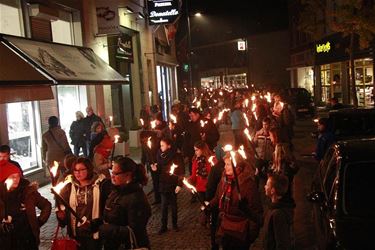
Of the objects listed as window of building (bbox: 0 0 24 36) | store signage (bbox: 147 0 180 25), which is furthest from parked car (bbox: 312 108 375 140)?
store signage (bbox: 147 0 180 25)

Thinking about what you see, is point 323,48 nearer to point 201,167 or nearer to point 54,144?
point 54,144

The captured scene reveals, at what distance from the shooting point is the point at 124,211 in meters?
4.89

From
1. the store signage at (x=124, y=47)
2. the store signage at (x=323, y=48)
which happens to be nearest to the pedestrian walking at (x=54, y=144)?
the store signage at (x=124, y=47)

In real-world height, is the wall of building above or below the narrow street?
above

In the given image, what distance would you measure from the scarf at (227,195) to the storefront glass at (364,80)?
22030 millimetres

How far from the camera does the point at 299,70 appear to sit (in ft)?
148

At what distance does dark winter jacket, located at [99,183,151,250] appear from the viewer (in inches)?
191

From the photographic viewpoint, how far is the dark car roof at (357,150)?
507 centimetres

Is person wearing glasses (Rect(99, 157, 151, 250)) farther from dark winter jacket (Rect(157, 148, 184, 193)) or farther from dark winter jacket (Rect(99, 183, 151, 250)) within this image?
dark winter jacket (Rect(157, 148, 184, 193))

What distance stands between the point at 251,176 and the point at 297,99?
971 inches

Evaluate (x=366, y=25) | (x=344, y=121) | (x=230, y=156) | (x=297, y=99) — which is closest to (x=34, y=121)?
(x=344, y=121)

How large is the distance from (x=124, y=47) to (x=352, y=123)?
1048 cm

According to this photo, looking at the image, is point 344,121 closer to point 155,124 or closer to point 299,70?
point 155,124

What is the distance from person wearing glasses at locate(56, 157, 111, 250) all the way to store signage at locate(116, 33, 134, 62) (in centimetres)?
1265
